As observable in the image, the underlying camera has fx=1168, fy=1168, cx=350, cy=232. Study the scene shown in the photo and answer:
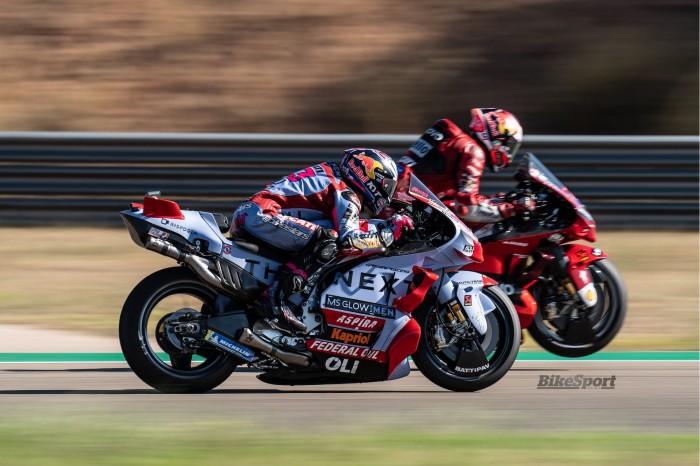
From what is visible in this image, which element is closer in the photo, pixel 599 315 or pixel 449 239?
pixel 449 239

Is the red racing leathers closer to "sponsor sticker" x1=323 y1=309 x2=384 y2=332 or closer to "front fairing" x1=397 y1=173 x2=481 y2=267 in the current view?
"front fairing" x1=397 y1=173 x2=481 y2=267

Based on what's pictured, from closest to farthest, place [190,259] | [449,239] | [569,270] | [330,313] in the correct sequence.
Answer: [190,259] → [330,313] → [449,239] → [569,270]

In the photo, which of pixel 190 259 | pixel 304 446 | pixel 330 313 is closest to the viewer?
pixel 304 446

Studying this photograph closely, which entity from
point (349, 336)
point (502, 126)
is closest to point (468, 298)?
point (349, 336)

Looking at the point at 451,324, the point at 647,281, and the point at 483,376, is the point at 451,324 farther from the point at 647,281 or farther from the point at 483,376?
the point at 647,281

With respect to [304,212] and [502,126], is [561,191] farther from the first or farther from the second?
[304,212]

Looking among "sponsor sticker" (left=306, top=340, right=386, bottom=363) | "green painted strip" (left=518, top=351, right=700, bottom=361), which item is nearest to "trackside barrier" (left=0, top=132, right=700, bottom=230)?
"green painted strip" (left=518, top=351, right=700, bottom=361)

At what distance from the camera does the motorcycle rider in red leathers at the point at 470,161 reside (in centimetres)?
798

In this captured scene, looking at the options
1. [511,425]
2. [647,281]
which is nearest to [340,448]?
[511,425]

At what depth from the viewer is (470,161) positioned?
318 inches

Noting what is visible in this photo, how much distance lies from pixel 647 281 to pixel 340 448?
239 inches

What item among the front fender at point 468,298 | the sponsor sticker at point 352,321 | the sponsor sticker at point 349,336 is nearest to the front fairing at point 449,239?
the front fender at point 468,298

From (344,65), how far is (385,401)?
10556 mm

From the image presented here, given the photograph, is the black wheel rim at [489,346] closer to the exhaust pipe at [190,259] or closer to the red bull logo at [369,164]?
the red bull logo at [369,164]
